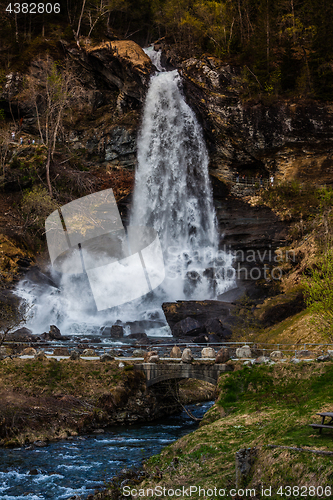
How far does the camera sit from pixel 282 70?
54.6m

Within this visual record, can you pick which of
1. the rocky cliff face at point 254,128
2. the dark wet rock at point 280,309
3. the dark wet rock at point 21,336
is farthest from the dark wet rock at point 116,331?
the rocky cliff face at point 254,128

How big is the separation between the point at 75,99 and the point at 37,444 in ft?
177

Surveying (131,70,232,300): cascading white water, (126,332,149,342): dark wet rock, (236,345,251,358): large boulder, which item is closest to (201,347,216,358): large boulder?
(236,345,251,358): large boulder

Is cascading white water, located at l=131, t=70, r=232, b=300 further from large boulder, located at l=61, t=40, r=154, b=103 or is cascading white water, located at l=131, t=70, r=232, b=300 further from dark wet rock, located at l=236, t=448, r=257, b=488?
dark wet rock, located at l=236, t=448, r=257, b=488

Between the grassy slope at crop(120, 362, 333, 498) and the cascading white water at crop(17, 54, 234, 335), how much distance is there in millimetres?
27143

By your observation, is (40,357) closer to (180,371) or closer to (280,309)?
(180,371)

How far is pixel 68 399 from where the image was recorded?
21828 mm

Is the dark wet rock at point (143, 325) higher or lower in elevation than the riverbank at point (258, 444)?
lower

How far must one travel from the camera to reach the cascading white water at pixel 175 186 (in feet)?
170
